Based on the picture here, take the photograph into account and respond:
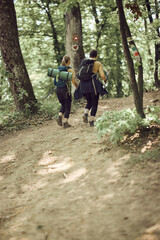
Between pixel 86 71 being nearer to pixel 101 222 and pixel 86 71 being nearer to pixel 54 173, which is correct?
pixel 54 173

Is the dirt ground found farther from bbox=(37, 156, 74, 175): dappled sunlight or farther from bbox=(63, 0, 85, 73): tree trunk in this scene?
bbox=(63, 0, 85, 73): tree trunk

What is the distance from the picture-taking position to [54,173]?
475 cm

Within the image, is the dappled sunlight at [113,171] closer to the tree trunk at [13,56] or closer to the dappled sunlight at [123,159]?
the dappled sunlight at [123,159]

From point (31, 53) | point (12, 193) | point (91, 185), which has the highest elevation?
point (31, 53)

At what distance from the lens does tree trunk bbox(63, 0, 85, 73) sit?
10625mm

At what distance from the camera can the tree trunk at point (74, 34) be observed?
10625 millimetres

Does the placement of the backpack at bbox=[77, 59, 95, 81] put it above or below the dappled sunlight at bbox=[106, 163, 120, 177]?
above

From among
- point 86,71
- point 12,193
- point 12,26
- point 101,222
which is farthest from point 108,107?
point 101,222

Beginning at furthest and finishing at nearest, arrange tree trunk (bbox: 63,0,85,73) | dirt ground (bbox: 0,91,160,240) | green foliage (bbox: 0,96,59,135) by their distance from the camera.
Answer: tree trunk (bbox: 63,0,85,73), green foliage (bbox: 0,96,59,135), dirt ground (bbox: 0,91,160,240)

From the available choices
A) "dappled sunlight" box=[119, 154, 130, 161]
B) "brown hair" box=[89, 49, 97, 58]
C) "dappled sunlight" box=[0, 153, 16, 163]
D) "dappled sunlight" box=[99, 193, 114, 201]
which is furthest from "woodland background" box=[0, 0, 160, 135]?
"dappled sunlight" box=[99, 193, 114, 201]

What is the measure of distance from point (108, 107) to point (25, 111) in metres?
3.52

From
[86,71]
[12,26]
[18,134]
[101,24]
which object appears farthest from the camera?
[101,24]

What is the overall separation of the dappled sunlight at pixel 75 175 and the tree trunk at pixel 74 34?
7.34 meters

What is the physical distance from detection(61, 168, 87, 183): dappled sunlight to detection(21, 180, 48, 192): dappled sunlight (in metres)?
0.43
